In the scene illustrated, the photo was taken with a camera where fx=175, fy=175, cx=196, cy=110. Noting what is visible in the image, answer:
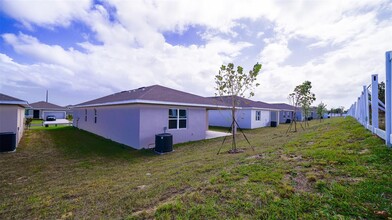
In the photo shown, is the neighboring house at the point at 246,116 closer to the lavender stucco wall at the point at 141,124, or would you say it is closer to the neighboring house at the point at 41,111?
the lavender stucco wall at the point at 141,124

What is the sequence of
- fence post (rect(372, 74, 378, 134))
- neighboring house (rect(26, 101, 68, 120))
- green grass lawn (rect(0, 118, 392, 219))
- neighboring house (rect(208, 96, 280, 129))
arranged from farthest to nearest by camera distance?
neighboring house (rect(26, 101, 68, 120)) → neighboring house (rect(208, 96, 280, 129)) → fence post (rect(372, 74, 378, 134)) → green grass lawn (rect(0, 118, 392, 219))

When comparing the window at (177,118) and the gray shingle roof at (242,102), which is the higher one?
the gray shingle roof at (242,102)

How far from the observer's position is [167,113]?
11.2 meters

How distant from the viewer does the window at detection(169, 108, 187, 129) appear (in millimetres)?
11516

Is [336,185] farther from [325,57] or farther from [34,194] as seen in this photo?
[325,57]

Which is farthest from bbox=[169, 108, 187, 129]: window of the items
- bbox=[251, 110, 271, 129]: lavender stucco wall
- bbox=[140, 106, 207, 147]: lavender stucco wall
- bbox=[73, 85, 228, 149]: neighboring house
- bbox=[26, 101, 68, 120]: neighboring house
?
bbox=[26, 101, 68, 120]: neighboring house

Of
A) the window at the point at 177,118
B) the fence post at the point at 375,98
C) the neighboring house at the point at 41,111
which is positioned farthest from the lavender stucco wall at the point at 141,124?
the neighboring house at the point at 41,111

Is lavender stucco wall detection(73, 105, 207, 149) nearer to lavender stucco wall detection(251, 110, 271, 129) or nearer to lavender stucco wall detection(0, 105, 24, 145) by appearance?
lavender stucco wall detection(0, 105, 24, 145)

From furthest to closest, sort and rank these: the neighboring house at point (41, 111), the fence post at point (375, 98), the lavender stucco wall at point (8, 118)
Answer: the neighboring house at point (41, 111) → the lavender stucco wall at point (8, 118) → the fence post at point (375, 98)

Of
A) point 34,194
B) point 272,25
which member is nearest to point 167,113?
point 34,194

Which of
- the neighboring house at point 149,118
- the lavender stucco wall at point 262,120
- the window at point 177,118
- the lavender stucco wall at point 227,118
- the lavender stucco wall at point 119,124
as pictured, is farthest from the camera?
the lavender stucco wall at point 262,120

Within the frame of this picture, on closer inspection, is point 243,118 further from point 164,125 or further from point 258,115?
point 164,125

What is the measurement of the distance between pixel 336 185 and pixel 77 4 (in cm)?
1133

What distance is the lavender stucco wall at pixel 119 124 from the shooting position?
10.3 meters
